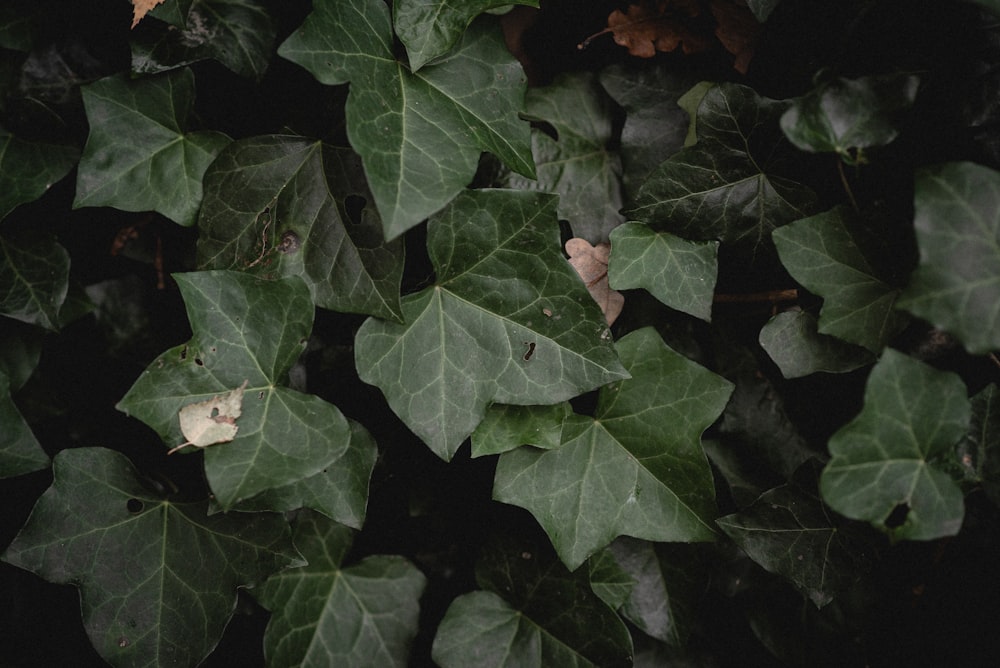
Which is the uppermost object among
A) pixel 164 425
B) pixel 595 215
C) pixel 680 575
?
pixel 595 215

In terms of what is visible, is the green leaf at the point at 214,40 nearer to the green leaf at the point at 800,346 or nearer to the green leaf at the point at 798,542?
the green leaf at the point at 800,346

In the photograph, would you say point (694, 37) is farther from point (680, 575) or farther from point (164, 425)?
point (164, 425)

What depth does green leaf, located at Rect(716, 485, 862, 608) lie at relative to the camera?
1.04 metres

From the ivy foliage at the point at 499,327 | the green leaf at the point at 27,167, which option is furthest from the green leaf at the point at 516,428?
the green leaf at the point at 27,167

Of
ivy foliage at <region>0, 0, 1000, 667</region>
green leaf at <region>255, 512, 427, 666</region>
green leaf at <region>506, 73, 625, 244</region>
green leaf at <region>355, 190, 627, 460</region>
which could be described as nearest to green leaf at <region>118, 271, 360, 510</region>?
ivy foliage at <region>0, 0, 1000, 667</region>

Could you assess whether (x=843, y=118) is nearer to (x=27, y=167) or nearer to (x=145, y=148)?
(x=145, y=148)

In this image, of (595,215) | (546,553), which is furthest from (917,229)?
(546,553)

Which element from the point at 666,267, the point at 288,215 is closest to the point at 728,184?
the point at 666,267

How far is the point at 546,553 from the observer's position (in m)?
1.21

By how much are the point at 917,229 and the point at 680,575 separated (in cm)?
73

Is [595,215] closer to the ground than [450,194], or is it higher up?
closer to the ground

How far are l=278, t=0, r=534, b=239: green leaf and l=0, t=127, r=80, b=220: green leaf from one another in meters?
0.54

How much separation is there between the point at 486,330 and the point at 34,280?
0.85 m

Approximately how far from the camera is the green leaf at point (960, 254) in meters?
0.78
